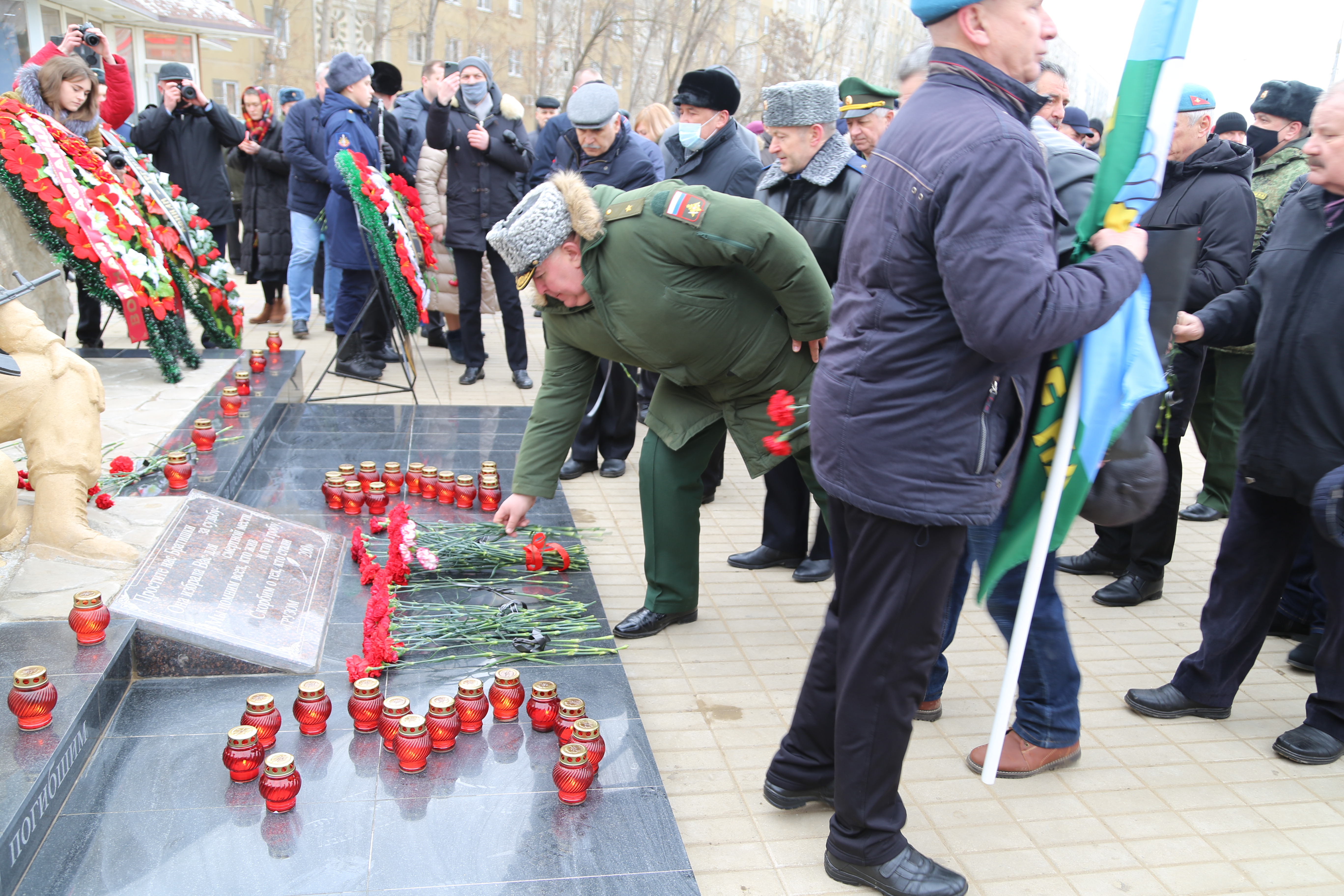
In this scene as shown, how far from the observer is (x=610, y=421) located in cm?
640

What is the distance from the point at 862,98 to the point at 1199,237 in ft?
5.40

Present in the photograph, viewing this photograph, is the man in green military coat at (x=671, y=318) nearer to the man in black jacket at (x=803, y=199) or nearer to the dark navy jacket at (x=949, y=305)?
the man in black jacket at (x=803, y=199)

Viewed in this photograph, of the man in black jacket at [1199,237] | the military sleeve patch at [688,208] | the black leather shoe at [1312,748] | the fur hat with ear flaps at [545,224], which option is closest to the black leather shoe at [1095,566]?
the man in black jacket at [1199,237]

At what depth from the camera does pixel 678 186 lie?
3.42 metres

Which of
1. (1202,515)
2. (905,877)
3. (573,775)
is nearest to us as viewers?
(905,877)

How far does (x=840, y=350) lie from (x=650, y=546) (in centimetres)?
192

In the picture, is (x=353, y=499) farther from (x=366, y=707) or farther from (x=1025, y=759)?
(x=1025, y=759)

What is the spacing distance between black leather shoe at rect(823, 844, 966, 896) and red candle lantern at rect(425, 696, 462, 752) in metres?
1.13

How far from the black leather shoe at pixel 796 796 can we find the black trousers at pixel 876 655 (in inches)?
10.7

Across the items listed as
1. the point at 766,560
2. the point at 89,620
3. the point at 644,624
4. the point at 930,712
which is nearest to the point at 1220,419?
the point at 766,560

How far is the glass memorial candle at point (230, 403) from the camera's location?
6035 mm

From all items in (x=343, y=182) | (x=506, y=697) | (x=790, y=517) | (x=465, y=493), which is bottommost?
(x=465, y=493)

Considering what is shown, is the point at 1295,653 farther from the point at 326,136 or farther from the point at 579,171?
the point at 326,136

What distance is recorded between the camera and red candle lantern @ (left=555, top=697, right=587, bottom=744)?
10.1ft
